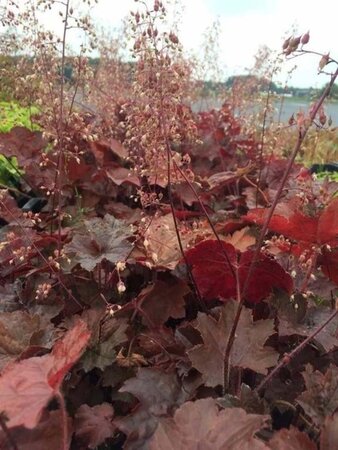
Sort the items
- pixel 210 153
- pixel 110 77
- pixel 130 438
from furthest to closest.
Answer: pixel 110 77 → pixel 210 153 → pixel 130 438

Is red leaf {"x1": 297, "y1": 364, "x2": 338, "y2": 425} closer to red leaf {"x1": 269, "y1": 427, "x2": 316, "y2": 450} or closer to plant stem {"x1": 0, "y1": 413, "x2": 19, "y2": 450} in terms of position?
red leaf {"x1": 269, "y1": 427, "x2": 316, "y2": 450}

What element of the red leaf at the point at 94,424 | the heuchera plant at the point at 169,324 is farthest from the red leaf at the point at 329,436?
the red leaf at the point at 94,424

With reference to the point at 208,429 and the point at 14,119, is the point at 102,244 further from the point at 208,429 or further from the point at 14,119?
the point at 14,119

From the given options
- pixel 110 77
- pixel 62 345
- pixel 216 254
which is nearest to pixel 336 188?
pixel 216 254

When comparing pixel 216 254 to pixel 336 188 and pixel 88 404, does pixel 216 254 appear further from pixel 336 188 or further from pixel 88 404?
pixel 336 188

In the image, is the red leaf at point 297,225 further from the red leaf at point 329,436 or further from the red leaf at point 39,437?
the red leaf at point 39,437

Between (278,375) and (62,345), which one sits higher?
(62,345)
